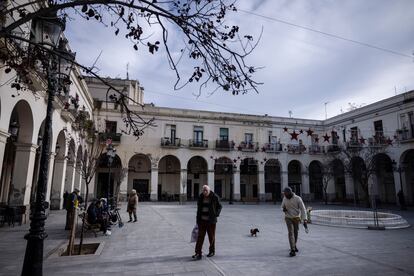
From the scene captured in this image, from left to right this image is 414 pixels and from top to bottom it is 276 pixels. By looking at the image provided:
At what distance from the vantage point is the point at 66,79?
15.3ft

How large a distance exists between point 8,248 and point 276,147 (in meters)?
28.3

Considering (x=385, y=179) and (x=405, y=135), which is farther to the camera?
(x=385, y=179)

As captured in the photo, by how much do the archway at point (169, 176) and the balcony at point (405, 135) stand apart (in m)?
20.7

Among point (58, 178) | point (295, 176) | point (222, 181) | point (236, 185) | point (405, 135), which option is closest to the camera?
point (58, 178)

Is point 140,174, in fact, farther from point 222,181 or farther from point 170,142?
point 222,181

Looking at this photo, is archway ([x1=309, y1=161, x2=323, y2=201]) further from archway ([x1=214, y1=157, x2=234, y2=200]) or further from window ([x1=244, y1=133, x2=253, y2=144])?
archway ([x1=214, y1=157, x2=234, y2=200])

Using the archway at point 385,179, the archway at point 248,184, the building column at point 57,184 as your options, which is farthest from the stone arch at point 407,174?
the building column at point 57,184

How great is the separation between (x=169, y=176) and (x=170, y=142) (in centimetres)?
450

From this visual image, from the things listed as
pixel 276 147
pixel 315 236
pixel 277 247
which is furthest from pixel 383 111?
pixel 277 247

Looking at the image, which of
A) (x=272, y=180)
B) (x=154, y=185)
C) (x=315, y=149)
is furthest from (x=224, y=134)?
(x=315, y=149)

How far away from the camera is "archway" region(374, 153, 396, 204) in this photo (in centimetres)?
2669

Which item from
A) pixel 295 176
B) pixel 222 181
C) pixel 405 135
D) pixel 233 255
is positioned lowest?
pixel 233 255

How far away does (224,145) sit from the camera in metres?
30.1

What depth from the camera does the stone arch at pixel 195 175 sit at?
3197 cm
